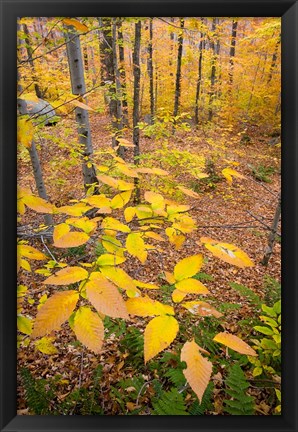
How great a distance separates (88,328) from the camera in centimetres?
73

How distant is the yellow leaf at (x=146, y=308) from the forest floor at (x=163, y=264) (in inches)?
13.7

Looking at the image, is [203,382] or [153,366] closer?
[203,382]

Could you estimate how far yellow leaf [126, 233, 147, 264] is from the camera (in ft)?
3.21

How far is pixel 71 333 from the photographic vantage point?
2.52 meters

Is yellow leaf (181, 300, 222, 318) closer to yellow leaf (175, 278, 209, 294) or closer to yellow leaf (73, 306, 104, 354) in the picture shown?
yellow leaf (175, 278, 209, 294)

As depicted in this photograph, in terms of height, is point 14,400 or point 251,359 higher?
point 14,400

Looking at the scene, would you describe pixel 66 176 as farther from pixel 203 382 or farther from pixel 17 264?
pixel 203 382

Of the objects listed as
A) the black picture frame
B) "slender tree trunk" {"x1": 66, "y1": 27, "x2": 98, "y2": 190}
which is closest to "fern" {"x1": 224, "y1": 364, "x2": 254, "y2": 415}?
the black picture frame

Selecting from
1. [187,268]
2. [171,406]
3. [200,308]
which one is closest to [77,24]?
[187,268]

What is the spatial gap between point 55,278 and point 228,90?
901cm

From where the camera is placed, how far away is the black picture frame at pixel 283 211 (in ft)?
3.64

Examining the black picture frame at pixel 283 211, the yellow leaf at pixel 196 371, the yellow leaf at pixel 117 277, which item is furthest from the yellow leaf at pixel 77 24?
the yellow leaf at pixel 196 371

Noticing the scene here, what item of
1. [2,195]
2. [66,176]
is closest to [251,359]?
[2,195]

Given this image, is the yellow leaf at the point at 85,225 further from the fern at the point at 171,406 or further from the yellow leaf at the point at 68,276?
the fern at the point at 171,406
